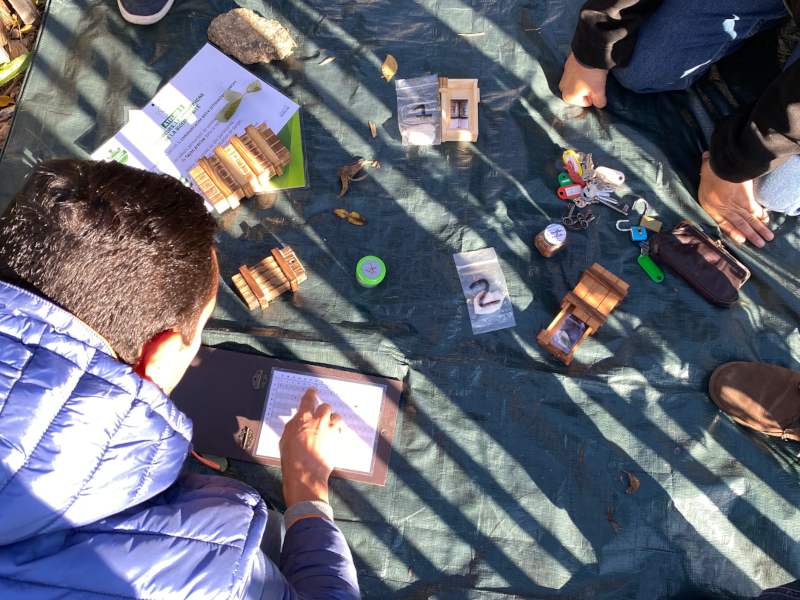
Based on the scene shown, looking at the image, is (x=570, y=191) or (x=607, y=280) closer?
(x=607, y=280)

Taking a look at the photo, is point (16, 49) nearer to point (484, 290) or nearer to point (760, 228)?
point (484, 290)

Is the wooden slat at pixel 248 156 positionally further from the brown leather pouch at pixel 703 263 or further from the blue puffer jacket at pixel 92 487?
the brown leather pouch at pixel 703 263

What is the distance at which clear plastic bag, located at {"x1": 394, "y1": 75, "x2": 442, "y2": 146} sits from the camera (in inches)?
89.4

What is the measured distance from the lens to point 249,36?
231cm

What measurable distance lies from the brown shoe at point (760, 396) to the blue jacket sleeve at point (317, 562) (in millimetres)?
Result: 1573

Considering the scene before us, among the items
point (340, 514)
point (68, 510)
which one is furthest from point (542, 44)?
point (68, 510)

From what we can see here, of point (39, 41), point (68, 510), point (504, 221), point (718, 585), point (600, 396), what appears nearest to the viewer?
point (68, 510)

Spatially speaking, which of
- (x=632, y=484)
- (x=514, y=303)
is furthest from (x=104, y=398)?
(x=632, y=484)

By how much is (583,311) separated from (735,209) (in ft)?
2.88

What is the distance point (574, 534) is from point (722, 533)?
22.6 inches

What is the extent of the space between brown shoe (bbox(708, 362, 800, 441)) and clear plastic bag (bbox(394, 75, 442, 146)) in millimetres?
1578

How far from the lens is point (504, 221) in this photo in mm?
2186

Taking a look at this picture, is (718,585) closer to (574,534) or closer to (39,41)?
(574,534)

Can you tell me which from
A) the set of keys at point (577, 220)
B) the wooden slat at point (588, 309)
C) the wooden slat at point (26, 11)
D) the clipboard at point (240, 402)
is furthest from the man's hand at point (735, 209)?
the wooden slat at point (26, 11)
